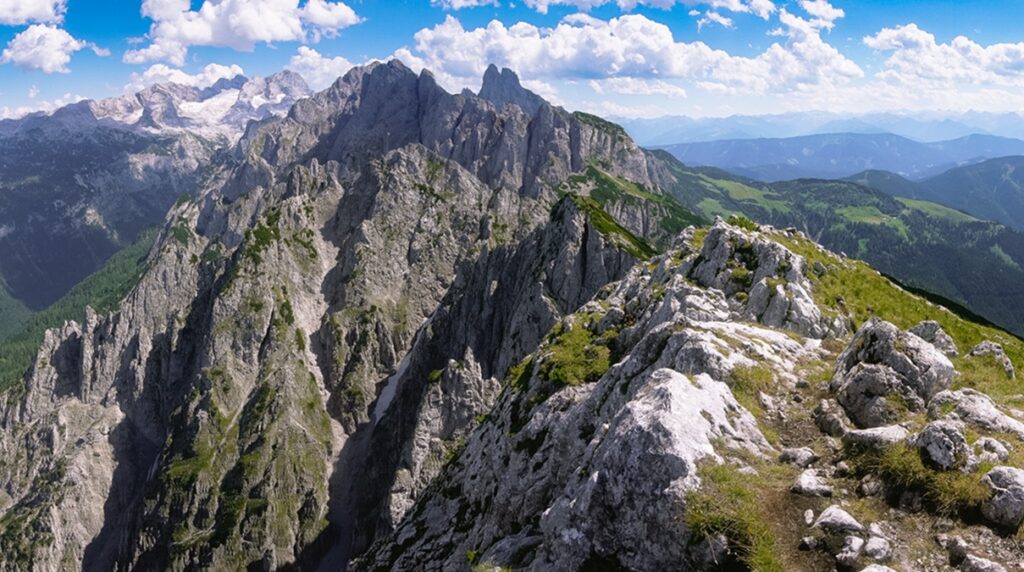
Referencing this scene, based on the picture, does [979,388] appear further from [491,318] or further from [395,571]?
[491,318]

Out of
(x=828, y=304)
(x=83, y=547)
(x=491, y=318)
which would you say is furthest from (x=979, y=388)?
(x=83, y=547)


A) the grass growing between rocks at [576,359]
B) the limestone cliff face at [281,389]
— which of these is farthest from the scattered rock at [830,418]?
the limestone cliff face at [281,389]

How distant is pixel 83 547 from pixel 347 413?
71774 mm

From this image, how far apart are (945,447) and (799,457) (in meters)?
3.72

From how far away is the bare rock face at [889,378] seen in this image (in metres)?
19.5

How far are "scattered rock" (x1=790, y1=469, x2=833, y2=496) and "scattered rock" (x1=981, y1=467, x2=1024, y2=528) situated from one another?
340 cm

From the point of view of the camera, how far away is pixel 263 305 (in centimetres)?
16250

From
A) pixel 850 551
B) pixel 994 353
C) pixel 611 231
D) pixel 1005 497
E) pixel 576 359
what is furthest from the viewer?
pixel 611 231

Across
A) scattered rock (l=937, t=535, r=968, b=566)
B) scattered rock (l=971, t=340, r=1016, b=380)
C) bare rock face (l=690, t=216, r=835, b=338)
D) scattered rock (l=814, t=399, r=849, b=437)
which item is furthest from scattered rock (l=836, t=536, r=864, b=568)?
bare rock face (l=690, t=216, r=835, b=338)

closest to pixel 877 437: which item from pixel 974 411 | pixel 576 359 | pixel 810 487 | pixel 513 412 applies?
pixel 810 487

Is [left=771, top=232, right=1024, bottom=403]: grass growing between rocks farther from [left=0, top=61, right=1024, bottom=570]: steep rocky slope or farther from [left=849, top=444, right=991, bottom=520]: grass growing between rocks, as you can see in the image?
[left=849, top=444, right=991, bottom=520]: grass growing between rocks

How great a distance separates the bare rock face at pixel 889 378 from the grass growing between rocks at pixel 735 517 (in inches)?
258

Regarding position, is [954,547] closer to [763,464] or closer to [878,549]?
[878,549]

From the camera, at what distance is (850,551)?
Answer: 45.6 ft
